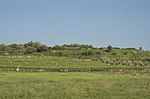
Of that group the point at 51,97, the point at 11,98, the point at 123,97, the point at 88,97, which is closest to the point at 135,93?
the point at 123,97

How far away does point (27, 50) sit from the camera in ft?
446

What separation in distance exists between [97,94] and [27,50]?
113482 millimetres

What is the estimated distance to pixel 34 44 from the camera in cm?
15025

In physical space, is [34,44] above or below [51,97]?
above

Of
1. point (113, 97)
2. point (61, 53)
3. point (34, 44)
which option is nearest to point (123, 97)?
point (113, 97)

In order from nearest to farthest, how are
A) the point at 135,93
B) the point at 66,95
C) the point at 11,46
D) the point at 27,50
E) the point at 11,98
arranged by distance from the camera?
the point at 11,98 → the point at 66,95 → the point at 135,93 → the point at 27,50 → the point at 11,46

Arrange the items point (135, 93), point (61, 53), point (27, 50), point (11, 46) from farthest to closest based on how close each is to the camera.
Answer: point (11, 46) → point (27, 50) → point (61, 53) → point (135, 93)

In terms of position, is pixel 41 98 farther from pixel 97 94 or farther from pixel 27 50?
pixel 27 50

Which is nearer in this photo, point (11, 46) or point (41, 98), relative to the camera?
point (41, 98)

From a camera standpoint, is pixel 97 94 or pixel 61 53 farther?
pixel 61 53

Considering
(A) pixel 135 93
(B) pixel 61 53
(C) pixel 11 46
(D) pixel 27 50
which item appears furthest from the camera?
(C) pixel 11 46

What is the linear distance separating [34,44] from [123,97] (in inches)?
5090

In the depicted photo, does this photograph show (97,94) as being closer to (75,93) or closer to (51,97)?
(75,93)

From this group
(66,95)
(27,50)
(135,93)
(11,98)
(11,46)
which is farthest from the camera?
(11,46)
